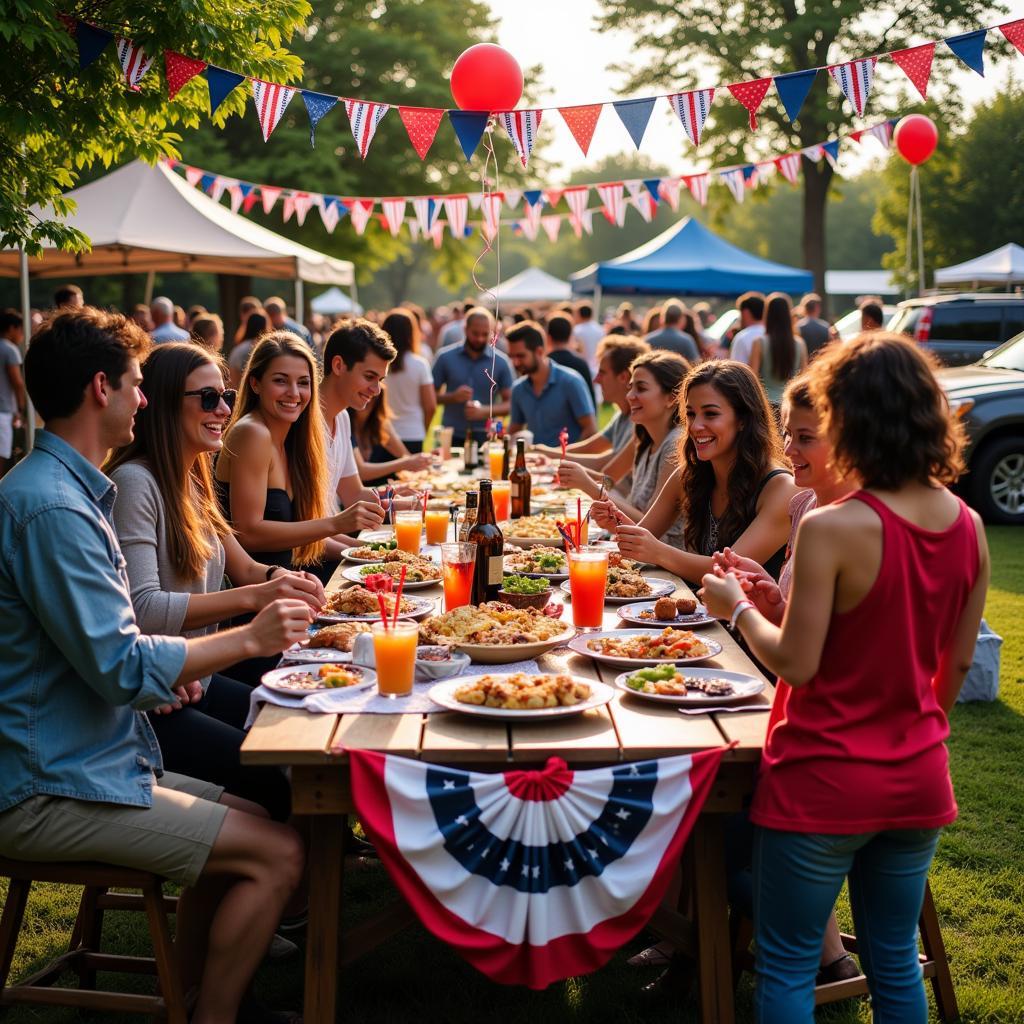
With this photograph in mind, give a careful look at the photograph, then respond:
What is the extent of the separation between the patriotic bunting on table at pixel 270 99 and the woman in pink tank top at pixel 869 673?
15.5 feet

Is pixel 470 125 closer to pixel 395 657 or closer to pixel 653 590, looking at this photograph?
pixel 653 590

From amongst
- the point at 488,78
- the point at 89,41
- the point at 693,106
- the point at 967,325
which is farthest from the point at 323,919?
the point at 967,325

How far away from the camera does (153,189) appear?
12117 mm

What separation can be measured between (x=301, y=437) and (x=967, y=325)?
9.91 meters

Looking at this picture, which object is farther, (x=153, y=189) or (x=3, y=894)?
(x=153, y=189)

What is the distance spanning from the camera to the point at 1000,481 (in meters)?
10.3

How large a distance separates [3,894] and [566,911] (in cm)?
222

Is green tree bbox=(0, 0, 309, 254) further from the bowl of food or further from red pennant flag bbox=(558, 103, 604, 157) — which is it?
the bowl of food

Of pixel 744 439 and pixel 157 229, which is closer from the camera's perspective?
pixel 744 439

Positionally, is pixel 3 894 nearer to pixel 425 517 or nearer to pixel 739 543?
pixel 425 517

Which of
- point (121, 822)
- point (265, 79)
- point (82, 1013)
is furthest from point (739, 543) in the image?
point (265, 79)

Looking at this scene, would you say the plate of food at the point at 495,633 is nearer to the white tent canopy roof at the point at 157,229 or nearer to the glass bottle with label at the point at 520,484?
the glass bottle with label at the point at 520,484

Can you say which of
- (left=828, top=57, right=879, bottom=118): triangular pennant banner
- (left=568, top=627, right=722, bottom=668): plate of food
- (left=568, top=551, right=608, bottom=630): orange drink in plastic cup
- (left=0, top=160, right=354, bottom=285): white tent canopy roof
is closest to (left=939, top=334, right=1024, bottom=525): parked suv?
(left=828, top=57, right=879, bottom=118): triangular pennant banner

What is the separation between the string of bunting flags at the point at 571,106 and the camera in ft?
17.8
